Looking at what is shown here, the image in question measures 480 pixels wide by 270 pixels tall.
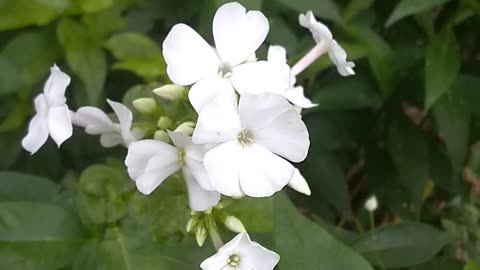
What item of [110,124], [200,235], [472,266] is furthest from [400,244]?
[110,124]

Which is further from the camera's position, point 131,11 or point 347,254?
point 131,11

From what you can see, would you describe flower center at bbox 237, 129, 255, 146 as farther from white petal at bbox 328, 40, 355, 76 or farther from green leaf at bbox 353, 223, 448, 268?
green leaf at bbox 353, 223, 448, 268

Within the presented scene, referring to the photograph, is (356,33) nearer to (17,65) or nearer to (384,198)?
(384,198)

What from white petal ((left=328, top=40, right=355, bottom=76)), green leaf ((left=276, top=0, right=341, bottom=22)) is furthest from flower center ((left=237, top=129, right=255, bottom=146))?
green leaf ((left=276, top=0, right=341, bottom=22))

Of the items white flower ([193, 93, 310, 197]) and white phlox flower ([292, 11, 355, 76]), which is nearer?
white flower ([193, 93, 310, 197])

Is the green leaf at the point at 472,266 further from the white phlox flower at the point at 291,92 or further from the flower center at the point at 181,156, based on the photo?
the flower center at the point at 181,156

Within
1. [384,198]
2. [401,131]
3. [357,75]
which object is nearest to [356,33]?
[357,75]
